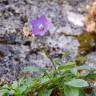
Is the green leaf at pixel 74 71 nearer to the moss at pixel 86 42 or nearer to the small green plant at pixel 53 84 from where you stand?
the small green plant at pixel 53 84

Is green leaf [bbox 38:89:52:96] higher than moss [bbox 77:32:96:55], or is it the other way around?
moss [bbox 77:32:96:55]

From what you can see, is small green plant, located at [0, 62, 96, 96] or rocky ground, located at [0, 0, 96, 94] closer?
small green plant, located at [0, 62, 96, 96]

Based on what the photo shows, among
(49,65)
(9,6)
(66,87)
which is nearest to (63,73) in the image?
(66,87)

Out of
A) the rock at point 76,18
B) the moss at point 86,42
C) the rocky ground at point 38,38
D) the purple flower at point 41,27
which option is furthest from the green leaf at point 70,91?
the rock at point 76,18

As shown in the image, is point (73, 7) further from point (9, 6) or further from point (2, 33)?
point (2, 33)


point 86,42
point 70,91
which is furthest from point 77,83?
point 86,42

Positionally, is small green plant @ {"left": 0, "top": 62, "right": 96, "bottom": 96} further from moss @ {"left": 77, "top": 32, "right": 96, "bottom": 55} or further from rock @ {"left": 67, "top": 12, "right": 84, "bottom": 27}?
rock @ {"left": 67, "top": 12, "right": 84, "bottom": 27}

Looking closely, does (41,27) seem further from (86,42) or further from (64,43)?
(86,42)

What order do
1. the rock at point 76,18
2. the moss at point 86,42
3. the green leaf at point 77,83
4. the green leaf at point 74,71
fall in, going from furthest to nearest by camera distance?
the rock at point 76,18 < the moss at point 86,42 < the green leaf at point 74,71 < the green leaf at point 77,83

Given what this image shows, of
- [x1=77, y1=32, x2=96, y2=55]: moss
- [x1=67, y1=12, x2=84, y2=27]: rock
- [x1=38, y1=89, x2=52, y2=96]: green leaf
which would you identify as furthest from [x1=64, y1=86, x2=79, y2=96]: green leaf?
[x1=67, y1=12, x2=84, y2=27]: rock
